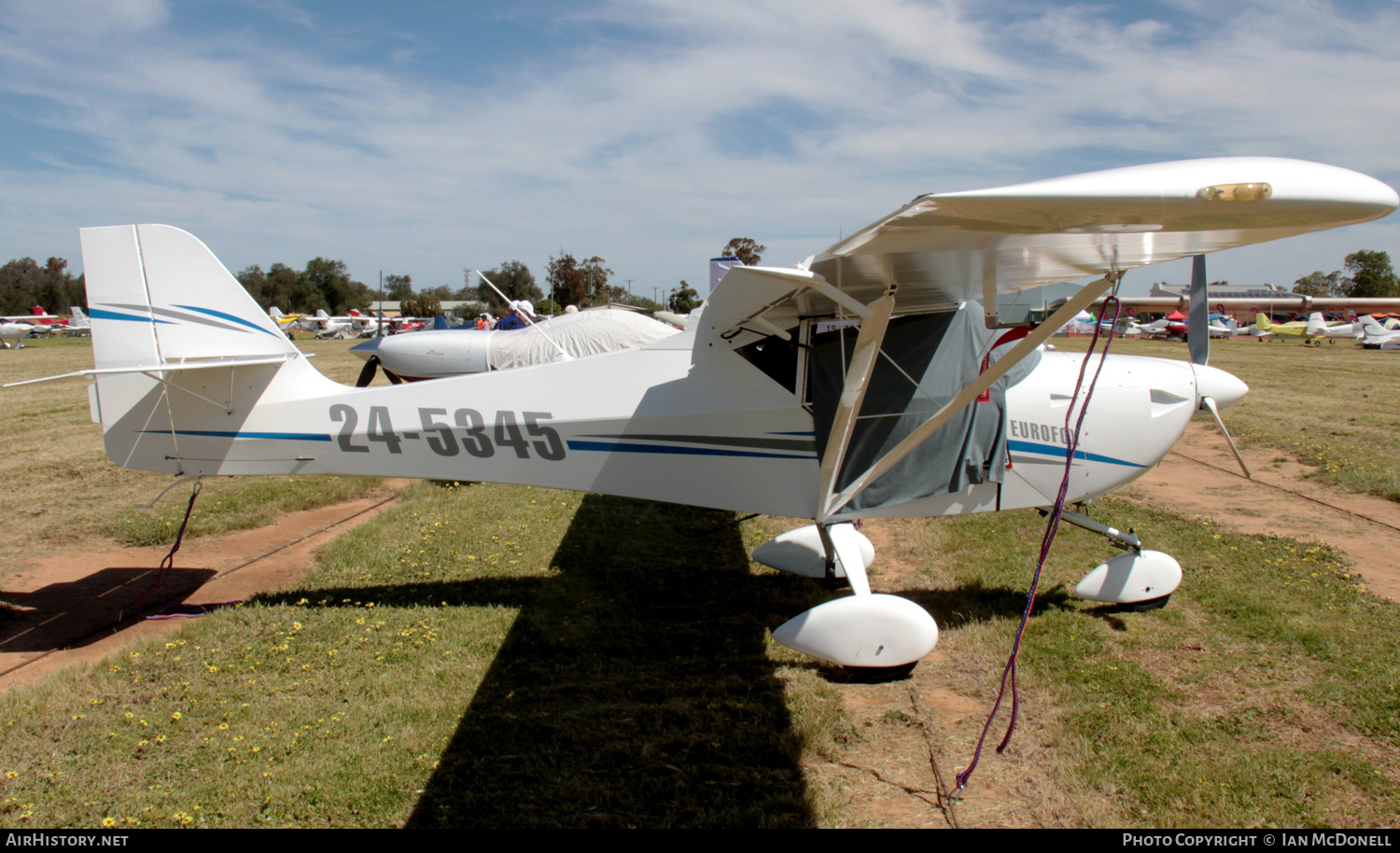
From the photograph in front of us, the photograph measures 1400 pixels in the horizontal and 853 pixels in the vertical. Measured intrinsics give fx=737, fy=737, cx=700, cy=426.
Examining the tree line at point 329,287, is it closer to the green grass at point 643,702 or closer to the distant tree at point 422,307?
the distant tree at point 422,307

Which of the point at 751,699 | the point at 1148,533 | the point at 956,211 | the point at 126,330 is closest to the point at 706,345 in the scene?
the point at 751,699

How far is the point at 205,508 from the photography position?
7.45m

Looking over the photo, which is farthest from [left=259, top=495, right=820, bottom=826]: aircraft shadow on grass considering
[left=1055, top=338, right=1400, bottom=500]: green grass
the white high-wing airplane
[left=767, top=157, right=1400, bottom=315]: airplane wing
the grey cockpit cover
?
[left=1055, top=338, right=1400, bottom=500]: green grass

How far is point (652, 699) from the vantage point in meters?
3.92

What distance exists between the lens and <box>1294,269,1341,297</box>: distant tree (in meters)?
86.2

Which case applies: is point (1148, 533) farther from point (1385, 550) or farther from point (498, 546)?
point (498, 546)

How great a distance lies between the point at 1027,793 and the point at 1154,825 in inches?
18.0

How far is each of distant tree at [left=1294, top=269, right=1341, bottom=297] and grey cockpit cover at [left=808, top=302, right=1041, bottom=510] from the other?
103615 mm

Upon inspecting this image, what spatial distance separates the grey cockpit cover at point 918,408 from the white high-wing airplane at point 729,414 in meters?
0.01

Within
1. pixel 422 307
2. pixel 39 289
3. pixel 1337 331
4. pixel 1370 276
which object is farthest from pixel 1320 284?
pixel 39 289

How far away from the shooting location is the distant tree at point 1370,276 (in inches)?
2731

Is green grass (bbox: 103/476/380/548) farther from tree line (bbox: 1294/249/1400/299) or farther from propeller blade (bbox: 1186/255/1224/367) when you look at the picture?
tree line (bbox: 1294/249/1400/299)

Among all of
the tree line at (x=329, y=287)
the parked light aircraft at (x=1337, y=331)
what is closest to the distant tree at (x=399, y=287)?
the tree line at (x=329, y=287)

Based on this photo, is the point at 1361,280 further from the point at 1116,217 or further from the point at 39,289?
the point at 39,289
